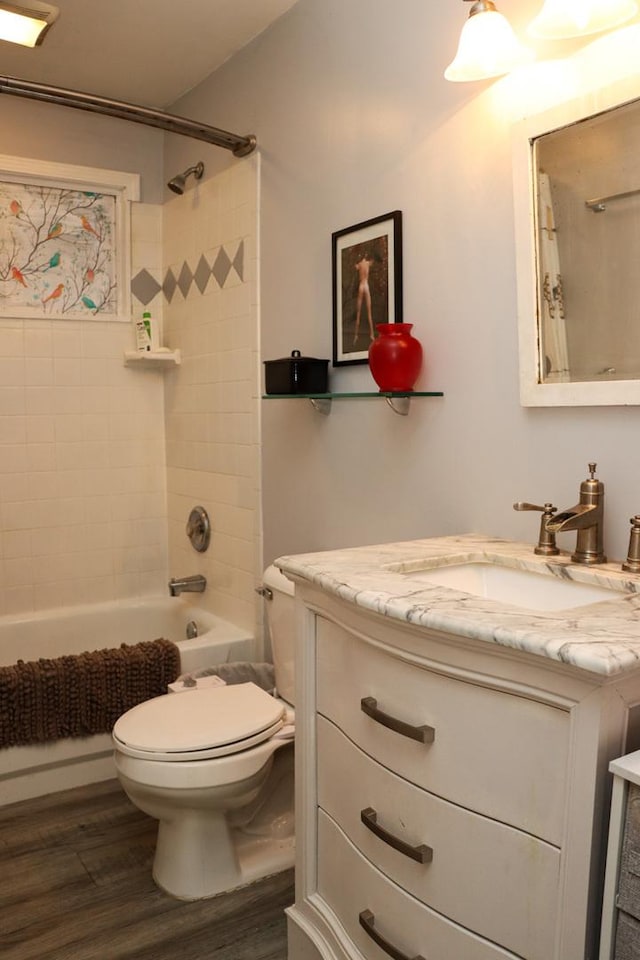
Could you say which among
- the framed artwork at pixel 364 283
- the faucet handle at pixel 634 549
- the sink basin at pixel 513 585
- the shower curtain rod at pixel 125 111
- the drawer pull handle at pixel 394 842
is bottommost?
the drawer pull handle at pixel 394 842

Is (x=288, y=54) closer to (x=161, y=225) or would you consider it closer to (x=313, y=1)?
(x=313, y=1)

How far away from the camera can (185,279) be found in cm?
341

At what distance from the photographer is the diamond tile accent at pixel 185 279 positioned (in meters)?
3.38

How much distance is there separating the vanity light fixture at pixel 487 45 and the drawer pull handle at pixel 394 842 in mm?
1490

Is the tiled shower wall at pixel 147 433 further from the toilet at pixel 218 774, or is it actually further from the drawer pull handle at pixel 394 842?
the drawer pull handle at pixel 394 842

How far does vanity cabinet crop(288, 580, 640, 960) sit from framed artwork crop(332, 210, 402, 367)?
0.93 m

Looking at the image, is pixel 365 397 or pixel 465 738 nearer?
pixel 465 738

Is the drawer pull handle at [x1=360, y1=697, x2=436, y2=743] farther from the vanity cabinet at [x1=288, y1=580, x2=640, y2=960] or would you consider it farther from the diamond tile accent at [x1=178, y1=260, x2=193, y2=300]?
the diamond tile accent at [x1=178, y1=260, x2=193, y2=300]

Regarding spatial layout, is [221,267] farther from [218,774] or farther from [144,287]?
[218,774]

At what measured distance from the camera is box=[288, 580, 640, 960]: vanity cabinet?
1088mm

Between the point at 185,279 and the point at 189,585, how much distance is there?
1275 mm

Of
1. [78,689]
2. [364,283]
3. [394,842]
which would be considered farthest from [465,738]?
[78,689]

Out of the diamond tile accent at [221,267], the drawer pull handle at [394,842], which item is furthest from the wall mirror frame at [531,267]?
the diamond tile accent at [221,267]

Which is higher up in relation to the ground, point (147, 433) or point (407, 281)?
point (407, 281)
